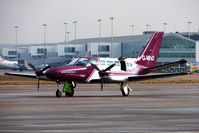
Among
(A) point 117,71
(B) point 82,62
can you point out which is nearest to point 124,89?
(A) point 117,71

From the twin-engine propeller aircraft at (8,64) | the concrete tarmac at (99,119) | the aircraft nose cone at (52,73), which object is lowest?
the concrete tarmac at (99,119)

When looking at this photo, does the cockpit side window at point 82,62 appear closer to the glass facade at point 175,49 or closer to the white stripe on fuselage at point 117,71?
the white stripe on fuselage at point 117,71

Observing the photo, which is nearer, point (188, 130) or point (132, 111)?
point (188, 130)

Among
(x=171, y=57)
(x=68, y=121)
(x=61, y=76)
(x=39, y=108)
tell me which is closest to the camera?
(x=68, y=121)

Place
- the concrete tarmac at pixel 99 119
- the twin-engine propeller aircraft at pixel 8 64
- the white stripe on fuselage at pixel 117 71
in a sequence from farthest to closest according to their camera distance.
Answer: the twin-engine propeller aircraft at pixel 8 64 < the white stripe on fuselage at pixel 117 71 < the concrete tarmac at pixel 99 119

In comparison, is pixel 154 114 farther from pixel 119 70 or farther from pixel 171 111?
pixel 119 70

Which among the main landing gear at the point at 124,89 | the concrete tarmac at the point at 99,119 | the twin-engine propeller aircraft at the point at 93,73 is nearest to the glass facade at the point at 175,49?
the twin-engine propeller aircraft at the point at 93,73

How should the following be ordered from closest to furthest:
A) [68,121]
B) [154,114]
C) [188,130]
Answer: [188,130] < [68,121] < [154,114]

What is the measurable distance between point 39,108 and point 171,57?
15799cm

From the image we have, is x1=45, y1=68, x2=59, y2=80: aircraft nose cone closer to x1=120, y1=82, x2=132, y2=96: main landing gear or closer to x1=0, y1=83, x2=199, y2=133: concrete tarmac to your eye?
x1=120, y1=82, x2=132, y2=96: main landing gear

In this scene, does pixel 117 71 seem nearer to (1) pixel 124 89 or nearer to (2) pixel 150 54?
(1) pixel 124 89

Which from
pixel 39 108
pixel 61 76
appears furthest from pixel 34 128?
pixel 61 76

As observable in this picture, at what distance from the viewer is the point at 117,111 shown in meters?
28.9

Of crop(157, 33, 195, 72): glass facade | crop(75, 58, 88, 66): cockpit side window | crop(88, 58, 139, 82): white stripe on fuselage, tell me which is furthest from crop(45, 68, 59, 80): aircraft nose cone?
crop(157, 33, 195, 72): glass facade
